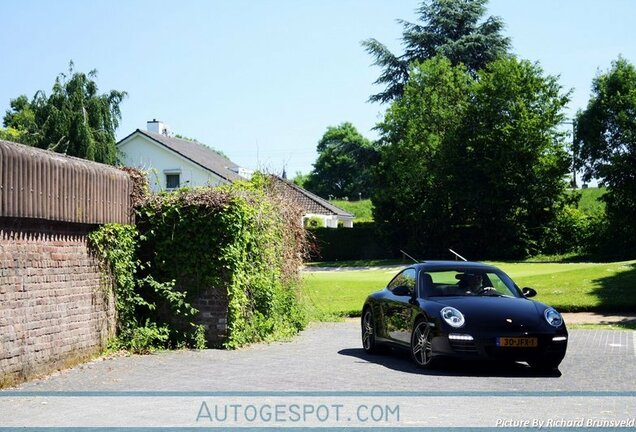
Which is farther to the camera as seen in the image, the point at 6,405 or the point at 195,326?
the point at 195,326

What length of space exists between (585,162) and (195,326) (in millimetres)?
39633

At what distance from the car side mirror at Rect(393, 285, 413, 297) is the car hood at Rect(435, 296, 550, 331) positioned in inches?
31.5

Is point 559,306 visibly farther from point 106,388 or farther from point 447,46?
point 447,46

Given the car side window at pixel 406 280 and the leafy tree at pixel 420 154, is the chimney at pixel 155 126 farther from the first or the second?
the car side window at pixel 406 280

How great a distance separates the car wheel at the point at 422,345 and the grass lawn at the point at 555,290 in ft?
24.4

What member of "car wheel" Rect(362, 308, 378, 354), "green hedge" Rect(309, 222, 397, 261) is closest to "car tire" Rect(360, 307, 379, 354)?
"car wheel" Rect(362, 308, 378, 354)

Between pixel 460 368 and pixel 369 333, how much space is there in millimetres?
2440

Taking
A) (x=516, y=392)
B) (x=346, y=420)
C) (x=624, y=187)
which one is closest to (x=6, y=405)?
(x=346, y=420)

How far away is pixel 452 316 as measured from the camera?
12500 millimetres

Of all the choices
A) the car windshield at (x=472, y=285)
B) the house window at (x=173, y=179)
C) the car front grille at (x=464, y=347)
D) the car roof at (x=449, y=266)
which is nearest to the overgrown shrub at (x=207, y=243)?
the car roof at (x=449, y=266)

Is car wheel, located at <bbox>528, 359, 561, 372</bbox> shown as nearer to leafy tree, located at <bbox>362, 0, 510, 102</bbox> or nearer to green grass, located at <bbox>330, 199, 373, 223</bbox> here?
leafy tree, located at <bbox>362, 0, 510, 102</bbox>

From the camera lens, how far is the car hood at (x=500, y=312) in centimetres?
1231

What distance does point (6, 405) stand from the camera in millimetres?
9523

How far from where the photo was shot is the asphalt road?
347 inches
